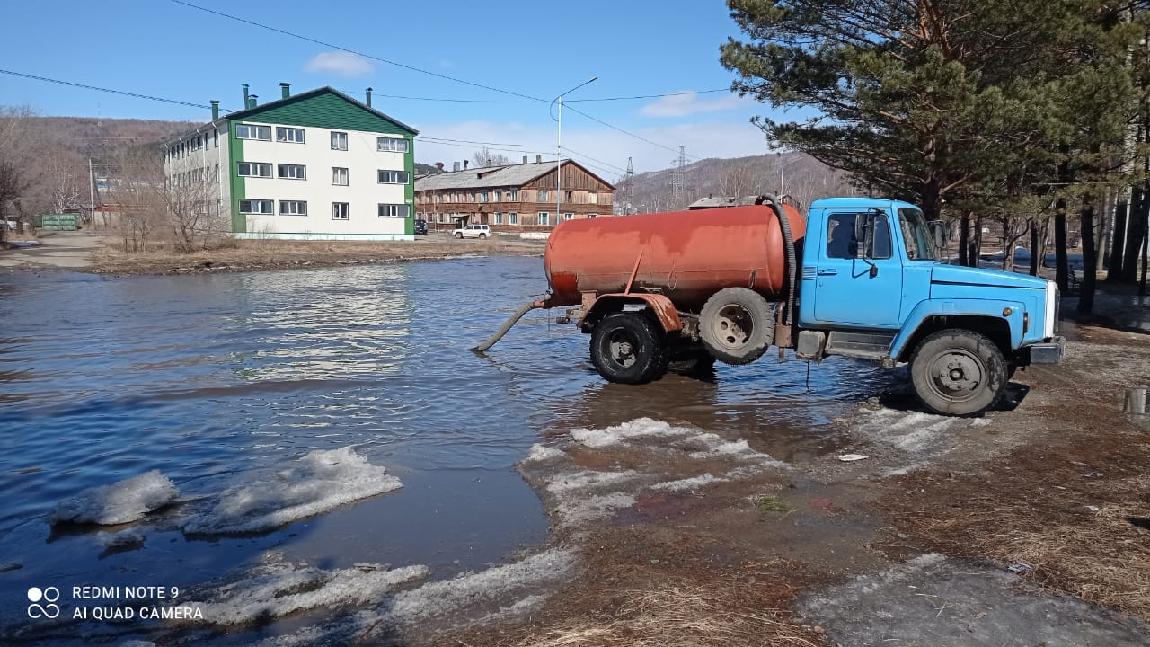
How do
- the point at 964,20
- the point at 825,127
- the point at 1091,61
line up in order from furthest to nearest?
the point at 825,127 → the point at 1091,61 → the point at 964,20

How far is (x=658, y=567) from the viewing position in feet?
16.8

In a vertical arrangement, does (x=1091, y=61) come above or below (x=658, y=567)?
above

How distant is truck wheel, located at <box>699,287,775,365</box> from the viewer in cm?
1020

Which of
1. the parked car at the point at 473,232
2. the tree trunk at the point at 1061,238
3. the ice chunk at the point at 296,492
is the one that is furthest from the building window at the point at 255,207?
the ice chunk at the point at 296,492

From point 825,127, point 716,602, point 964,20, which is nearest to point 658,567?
point 716,602

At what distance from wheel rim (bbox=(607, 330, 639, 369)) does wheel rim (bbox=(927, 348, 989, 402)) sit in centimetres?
415

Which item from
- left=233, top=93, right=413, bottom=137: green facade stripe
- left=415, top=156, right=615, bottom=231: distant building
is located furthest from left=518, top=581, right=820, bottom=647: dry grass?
left=415, top=156, right=615, bottom=231: distant building

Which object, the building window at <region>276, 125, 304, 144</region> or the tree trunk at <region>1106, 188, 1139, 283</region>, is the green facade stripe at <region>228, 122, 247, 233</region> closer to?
the building window at <region>276, 125, 304, 144</region>

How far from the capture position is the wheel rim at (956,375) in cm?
916

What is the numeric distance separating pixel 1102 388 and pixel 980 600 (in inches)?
337

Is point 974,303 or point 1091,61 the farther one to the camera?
point 1091,61

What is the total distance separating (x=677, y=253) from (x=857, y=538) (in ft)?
19.4

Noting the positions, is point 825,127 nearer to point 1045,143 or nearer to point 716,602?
point 1045,143

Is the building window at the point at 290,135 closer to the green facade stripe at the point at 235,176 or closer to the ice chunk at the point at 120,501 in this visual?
the green facade stripe at the point at 235,176
